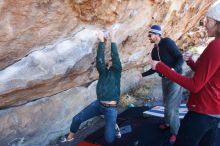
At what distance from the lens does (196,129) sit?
335cm

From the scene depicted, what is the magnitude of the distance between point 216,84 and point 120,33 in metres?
3.16

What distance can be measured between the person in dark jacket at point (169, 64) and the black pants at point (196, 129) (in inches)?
65.5

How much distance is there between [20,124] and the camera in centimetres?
549

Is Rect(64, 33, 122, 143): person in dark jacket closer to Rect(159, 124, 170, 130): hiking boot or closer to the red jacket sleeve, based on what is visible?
Rect(159, 124, 170, 130): hiking boot

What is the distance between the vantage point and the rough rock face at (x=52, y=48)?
4.51 m

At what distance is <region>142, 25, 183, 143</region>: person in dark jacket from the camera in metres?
5.07

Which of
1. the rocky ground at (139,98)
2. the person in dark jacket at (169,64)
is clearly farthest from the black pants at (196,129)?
the rocky ground at (139,98)

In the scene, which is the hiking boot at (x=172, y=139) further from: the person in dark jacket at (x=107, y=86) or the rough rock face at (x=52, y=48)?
the rough rock face at (x=52, y=48)

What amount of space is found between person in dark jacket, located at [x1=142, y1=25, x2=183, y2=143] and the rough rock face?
0.81m

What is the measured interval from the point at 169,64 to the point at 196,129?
1.88 m

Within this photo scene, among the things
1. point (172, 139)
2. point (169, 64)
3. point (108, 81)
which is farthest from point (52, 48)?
point (172, 139)

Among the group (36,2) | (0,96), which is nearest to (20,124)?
(0,96)

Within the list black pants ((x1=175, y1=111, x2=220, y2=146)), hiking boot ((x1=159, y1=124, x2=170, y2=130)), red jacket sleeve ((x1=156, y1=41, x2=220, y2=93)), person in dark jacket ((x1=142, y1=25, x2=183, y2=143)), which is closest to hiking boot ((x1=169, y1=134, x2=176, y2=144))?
person in dark jacket ((x1=142, y1=25, x2=183, y2=143))

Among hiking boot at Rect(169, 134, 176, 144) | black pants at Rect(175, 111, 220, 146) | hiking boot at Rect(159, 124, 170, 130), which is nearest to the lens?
black pants at Rect(175, 111, 220, 146)
